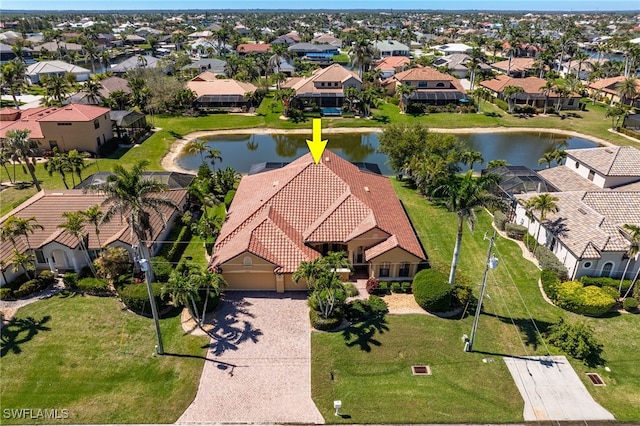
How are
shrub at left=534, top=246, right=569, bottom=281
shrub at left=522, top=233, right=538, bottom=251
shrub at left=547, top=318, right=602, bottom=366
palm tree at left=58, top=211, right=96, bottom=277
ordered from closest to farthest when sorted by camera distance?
shrub at left=547, top=318, right=602, bottom=366 < palm tree at left=58, top=211, right=96, bottom=277 < shrub at left=534, top=246, right=569, bottom=281 < shrub at left=522, top=233, right=538, bottom=251

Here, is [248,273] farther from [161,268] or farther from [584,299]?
[584,299]

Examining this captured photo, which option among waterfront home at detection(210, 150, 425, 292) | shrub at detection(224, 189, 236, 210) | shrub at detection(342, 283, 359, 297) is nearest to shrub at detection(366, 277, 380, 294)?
shrub at detection(342, 283, 359, 297)

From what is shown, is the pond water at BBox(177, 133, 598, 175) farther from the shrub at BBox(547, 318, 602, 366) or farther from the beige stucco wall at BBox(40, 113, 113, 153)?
the shrub at BBox(547, 318, 602, 366)

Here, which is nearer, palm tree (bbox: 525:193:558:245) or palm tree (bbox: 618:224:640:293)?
palm tree (bbox: 618:224:640:293)

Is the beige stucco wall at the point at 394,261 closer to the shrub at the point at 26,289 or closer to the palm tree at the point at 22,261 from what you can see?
the shrub at the point at 26,289

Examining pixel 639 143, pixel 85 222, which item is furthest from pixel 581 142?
pixel 85 222

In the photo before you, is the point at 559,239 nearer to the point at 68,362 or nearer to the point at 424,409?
the point at 424,409

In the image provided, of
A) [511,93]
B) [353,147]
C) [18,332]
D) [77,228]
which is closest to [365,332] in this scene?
[77,228]
